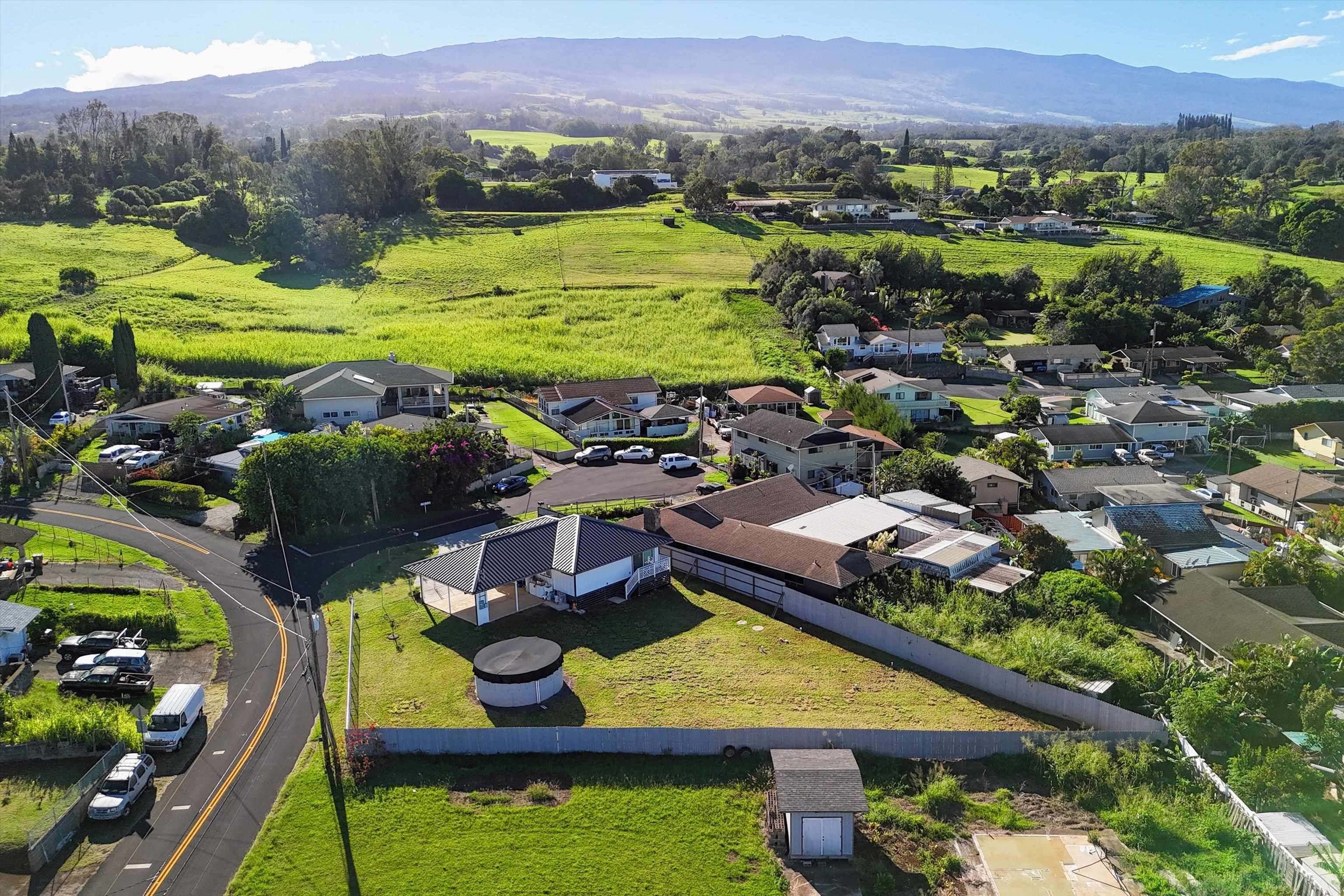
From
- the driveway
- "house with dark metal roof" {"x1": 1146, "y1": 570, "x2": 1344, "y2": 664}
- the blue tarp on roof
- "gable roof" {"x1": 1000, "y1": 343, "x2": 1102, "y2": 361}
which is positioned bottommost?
the driveway

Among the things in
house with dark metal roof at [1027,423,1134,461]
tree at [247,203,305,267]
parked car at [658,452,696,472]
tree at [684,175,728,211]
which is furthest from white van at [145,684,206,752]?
tree at [684,175,728,211]

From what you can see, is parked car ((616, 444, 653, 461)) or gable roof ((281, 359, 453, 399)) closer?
parked car ((616, 444, 653, 461))

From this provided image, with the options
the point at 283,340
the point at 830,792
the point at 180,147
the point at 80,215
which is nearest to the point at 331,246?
the point at 283,340

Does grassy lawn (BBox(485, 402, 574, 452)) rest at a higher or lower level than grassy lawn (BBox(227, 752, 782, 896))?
higher

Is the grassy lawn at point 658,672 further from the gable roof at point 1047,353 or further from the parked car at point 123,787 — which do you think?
the gable roof at point 1047,353

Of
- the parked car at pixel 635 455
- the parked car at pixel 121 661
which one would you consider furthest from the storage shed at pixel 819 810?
the parked car at pixel 635 455

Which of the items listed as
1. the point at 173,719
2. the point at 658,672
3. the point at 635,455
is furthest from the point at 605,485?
the point at 173,719

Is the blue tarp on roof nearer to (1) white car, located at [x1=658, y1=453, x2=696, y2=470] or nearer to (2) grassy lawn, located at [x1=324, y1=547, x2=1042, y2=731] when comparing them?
(1) white car, located at [x1=658, y1=453, x2=696, y2=470]

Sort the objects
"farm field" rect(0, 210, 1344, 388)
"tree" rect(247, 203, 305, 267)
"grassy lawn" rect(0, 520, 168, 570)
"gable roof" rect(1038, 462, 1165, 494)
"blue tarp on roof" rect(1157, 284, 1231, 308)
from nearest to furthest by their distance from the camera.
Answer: "grassy lawn" rect(0, 520, 168, 570) → "gable roof" rect(1038, 462, 1165, 494) → "farm field" rect(0, 210, 1344, 388) → "blue tarp on roof" rect(1157, 284, 1231, 308) → "tree" rect(247, 203, 305, 267)
